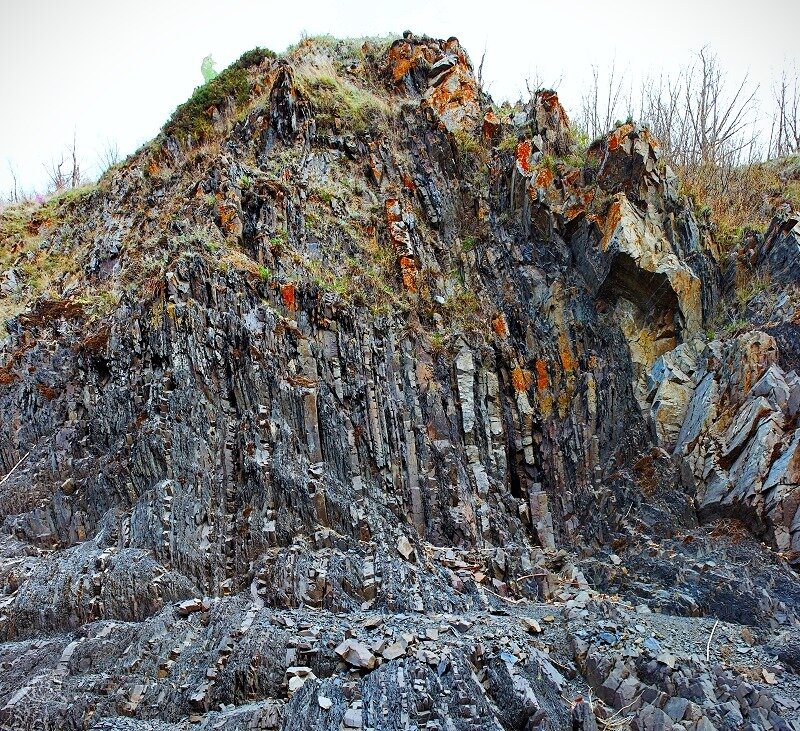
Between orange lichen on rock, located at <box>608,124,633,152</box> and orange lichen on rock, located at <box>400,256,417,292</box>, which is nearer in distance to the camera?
orange lichen on rock, located at <box>608,124,633,152</box>

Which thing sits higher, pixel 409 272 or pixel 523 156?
pixel 523 156

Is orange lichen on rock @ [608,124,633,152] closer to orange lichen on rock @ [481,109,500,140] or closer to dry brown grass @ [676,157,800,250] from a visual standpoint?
dry brown grass @ [676,157,800,250]

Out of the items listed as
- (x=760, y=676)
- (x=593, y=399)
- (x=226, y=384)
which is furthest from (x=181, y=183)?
(x=760, y=676)

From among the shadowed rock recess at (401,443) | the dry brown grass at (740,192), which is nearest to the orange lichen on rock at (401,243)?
the shadowed rock recess at (401,443)

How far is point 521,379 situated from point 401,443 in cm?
378

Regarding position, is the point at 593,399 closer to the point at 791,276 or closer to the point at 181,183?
the point at 791,276

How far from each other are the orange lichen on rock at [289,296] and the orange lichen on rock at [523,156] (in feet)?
25.8

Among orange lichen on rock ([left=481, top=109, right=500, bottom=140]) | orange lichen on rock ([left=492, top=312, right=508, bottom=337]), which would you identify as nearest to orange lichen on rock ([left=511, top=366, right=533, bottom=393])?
orange lichen on rock ([left=492, top=312, right=508, bottom=337])

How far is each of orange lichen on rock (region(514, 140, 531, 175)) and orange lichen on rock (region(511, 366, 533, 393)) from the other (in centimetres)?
615

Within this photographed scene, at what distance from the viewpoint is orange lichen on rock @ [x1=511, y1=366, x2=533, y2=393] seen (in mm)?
12992

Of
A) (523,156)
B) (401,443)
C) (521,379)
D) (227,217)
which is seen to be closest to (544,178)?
(523,156)

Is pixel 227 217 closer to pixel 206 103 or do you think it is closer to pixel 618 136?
pixel 206 103

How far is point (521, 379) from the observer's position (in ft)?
42.9

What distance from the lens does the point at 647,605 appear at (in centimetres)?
927
